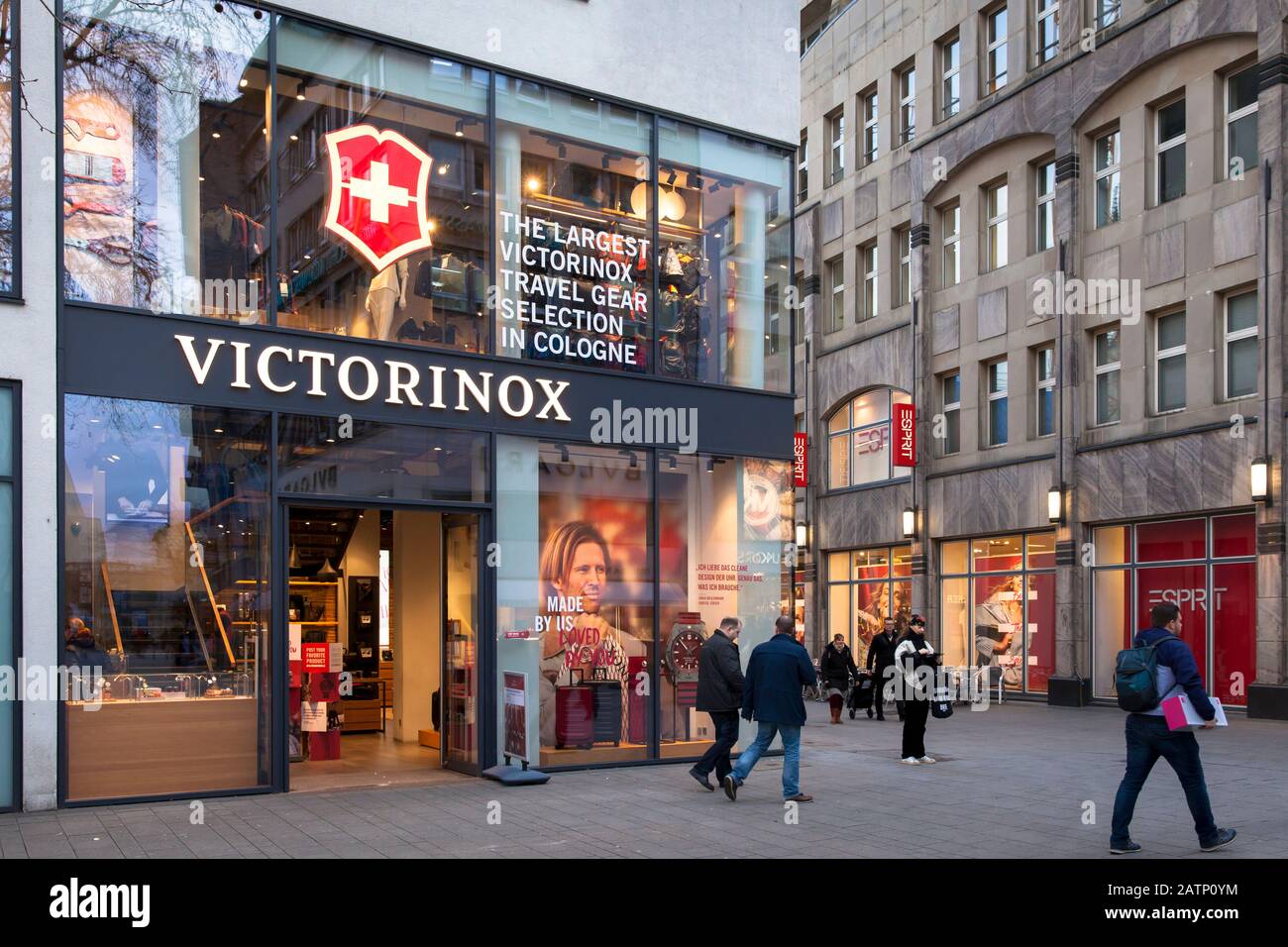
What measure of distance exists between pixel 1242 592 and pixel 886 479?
10814 millimetres

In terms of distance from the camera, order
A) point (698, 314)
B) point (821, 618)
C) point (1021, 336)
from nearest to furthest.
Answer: point (698, 314) < point (1021, 336) < point (821, 618)

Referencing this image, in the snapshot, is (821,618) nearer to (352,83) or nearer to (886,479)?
(886,479)

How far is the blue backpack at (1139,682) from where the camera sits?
29.8 feet

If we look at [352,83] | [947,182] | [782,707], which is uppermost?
[947,182]

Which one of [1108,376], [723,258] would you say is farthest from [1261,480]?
[723,258]

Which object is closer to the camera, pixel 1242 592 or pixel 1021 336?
pixel 1242 592

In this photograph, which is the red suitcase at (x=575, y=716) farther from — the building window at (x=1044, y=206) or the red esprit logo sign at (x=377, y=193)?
the building window at (x=1044, y=206)

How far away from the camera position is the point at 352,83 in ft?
43.8

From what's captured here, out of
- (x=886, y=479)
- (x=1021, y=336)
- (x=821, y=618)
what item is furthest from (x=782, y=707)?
(x=821, y=618)

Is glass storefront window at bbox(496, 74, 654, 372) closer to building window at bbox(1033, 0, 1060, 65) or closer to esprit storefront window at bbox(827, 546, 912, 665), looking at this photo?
building window at bbox(1033, 0, 1060, 65)

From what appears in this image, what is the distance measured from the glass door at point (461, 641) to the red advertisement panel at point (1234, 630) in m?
14.5

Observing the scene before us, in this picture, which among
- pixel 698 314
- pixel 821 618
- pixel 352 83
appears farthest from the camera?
pixel 821 618

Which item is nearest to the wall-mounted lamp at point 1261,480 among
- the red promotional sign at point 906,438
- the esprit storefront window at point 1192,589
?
the esprit storefront window at point 1192,589

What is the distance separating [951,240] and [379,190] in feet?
64.0
